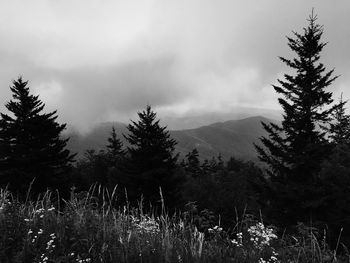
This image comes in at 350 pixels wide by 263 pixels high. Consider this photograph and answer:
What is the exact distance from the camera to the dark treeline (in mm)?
27703

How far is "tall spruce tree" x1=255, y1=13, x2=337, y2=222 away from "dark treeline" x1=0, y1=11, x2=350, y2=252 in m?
0.07

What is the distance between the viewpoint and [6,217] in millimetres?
4199

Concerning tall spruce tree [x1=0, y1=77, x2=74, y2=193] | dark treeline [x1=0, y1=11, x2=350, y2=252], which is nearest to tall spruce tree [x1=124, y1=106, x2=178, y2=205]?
dark treeline [x1=0, y1=11, x2=350, y2=252]

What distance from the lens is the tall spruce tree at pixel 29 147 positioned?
39250mm

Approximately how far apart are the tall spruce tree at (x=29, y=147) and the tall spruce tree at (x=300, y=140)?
23.3 metres

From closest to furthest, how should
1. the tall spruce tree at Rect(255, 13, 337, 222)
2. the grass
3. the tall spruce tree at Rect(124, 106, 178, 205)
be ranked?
the grass
the tall spruce tree at Rect(255, 13, 337, 222)
the tall spruce tree at Rect(124, 106, 178, 205)

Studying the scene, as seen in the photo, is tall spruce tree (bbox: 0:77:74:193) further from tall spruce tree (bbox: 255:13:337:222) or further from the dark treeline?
tall spruce tree (bbox: 255:13:337:222)

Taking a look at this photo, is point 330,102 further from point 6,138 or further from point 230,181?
point 230,181

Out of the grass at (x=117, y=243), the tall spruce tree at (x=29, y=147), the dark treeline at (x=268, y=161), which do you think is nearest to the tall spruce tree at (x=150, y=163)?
the dark treeline at (x=268, y=161)

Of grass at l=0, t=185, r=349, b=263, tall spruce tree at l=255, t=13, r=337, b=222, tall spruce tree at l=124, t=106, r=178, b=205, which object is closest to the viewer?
grass at l=0, t=185, r=349, b=263

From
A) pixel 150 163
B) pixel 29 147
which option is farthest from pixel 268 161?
pixel 29 147

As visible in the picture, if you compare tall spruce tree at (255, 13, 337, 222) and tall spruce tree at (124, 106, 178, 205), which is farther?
tall spruce tree at (124, 106, 178, 205)

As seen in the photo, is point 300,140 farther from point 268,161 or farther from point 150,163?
point 150,163

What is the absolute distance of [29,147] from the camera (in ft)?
135
